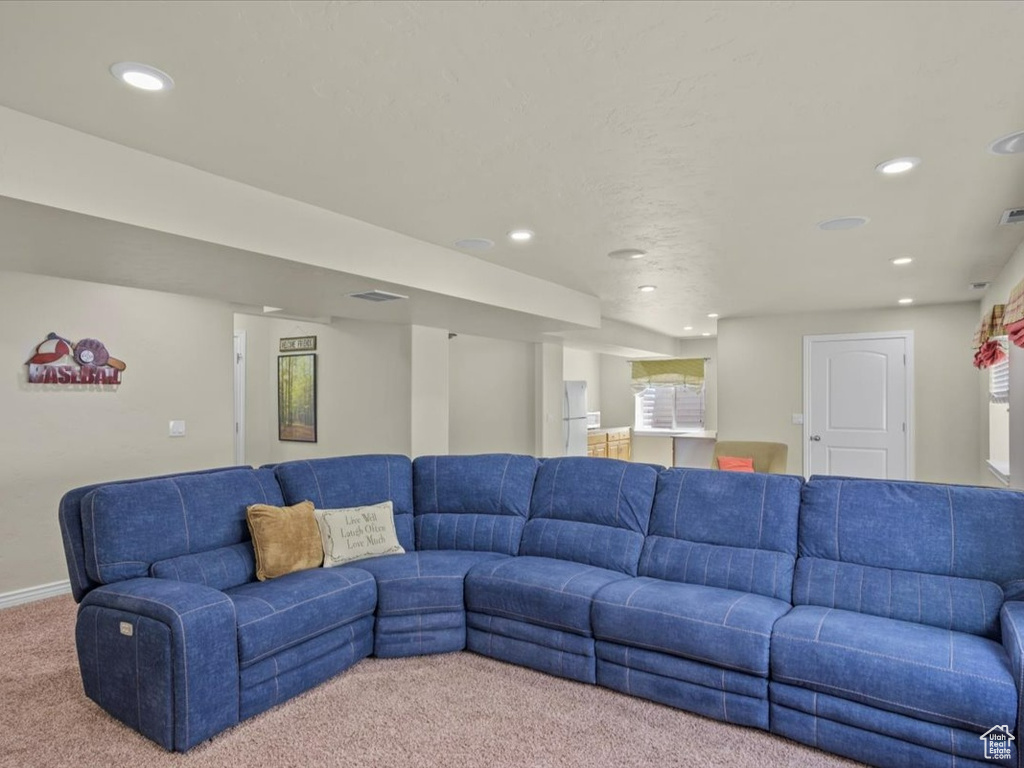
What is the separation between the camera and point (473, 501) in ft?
12.3

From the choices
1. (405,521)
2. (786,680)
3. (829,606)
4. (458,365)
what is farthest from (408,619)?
(458,365)

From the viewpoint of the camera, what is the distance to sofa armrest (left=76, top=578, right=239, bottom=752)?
2242mm

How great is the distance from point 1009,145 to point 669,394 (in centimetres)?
797

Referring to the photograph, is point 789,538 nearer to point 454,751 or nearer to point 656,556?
point 656,556

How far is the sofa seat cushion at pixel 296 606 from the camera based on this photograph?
2498 millimetres

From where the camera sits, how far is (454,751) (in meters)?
2.28

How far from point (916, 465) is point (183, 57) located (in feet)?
23.3

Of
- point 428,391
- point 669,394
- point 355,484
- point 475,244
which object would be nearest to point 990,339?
point 475,244

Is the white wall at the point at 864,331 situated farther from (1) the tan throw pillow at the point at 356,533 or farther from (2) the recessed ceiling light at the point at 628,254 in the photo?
(1) the tan throw pillow at the point at 356,533

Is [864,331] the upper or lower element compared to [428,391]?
upper

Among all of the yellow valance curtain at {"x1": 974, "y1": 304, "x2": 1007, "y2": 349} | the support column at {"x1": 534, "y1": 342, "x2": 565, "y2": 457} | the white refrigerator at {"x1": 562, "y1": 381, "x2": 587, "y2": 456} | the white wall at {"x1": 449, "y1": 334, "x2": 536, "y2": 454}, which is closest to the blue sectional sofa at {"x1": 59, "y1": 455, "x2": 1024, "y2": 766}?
the yellow valance curtain at {"x1": 974, "y1": 304, "x2": 1007, "y2": 349}

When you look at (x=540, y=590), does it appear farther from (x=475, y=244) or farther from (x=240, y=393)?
(x=240, y=393)

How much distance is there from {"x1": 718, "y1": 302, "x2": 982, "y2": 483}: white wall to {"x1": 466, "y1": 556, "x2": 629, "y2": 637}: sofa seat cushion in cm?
Result: 473

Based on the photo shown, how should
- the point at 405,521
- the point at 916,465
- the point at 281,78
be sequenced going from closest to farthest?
1. the point at 281,78
2. the point at 405,521
3. the point at 916,465
